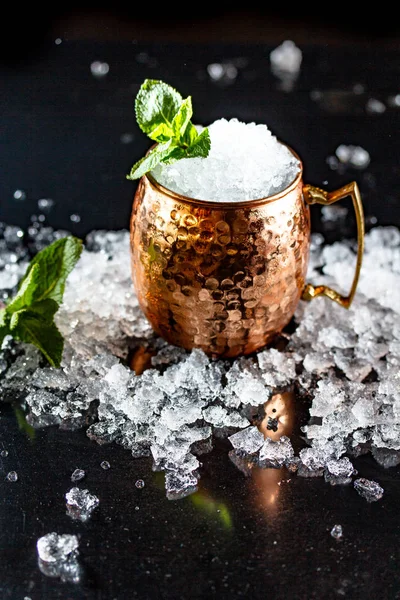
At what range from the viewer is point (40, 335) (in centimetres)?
129

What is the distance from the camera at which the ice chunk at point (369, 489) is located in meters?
1.13

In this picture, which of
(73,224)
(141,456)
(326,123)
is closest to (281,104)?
(326,123)

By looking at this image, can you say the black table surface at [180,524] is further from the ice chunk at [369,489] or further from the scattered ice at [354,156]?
the scattered ice at [354,156]

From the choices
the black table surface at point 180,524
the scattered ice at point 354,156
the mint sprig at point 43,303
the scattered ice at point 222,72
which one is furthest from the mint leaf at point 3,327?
the scattered ice at point 222,72

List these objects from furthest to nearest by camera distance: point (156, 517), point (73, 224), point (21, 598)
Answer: point (73, 224)
point (156, 517)
point (21, 598)

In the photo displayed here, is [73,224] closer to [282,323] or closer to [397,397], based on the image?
[282,323]

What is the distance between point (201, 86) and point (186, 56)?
135 millimetres

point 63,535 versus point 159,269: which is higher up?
point 159,269

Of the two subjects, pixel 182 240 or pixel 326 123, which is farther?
pixel 326 123

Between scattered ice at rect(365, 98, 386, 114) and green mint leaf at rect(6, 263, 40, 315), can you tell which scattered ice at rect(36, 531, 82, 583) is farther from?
scattered ice at rect(365, 98, 386, 114)

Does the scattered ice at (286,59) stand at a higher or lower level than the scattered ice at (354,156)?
higher

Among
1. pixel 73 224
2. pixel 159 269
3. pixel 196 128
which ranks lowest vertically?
pixel 73 224

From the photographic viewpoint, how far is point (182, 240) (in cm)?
120

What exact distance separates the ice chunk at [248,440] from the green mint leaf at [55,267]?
0.33 meters
